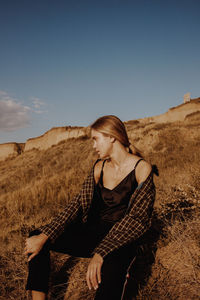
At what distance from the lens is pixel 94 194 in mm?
1919

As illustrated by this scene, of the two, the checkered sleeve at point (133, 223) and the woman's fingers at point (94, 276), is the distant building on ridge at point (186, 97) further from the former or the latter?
the woman's fingers at point (94, 276)

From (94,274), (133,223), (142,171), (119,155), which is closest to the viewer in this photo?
(94,274)

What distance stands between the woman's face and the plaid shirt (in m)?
0.39

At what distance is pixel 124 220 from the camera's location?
146 cm

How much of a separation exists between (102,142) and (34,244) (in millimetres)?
1036

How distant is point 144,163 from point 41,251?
112 cm

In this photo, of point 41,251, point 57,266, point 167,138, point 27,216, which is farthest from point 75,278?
point 167,138

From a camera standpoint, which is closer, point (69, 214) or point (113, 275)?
point (113, 275)

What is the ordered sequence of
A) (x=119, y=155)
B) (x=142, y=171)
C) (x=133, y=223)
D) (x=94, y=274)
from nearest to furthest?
(x=94, y=274) < (x=133, y=223) < (x=142, y=171) < (x=119, y=155)

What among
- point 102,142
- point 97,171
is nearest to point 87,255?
point 97,171

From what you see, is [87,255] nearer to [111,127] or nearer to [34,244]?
[34,244]

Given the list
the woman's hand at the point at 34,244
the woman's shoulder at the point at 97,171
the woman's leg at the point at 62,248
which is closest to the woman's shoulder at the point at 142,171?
the woman's shoulder at the point at 97,171

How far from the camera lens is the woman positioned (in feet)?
4.32

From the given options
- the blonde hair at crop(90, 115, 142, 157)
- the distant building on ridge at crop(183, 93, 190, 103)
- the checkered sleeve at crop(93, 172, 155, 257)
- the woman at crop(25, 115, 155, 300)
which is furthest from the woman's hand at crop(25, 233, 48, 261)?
the distant building on ridge at crop(183, 93, 190, 103)
